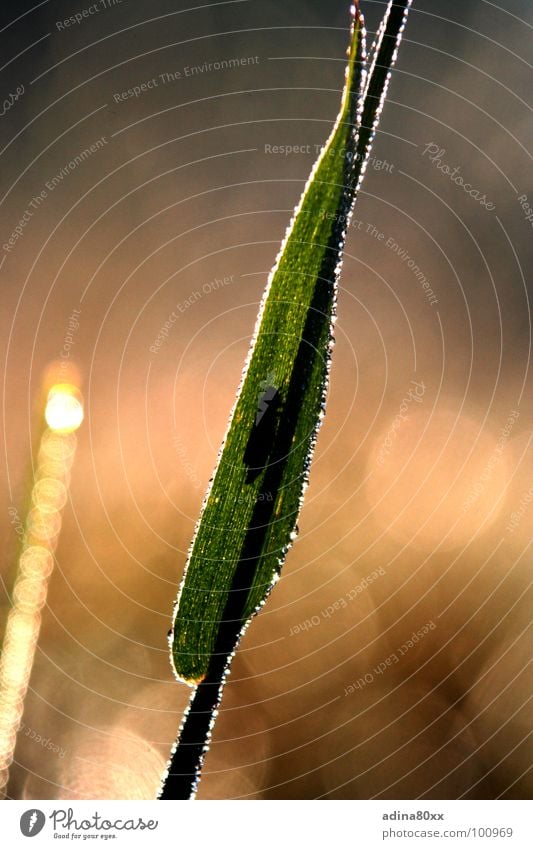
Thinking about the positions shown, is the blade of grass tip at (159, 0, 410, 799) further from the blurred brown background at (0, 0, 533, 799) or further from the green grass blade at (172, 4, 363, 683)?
the blurred brown background at (0, 0, 533, 799)

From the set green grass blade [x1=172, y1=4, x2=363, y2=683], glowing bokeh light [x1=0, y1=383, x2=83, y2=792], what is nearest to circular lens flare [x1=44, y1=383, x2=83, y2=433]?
glowing bokeh light [x1=0, y1=383, x2=83, y2=792]

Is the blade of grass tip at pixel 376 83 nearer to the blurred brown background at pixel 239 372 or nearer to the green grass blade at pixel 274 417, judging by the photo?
the green grass blade at pixel 274 417

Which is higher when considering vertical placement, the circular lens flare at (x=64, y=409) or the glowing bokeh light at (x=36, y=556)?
the circular lens flare at (x=64, y=409)

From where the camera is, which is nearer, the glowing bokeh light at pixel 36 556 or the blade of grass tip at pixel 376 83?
the blade of grass tip at pixel 376 83

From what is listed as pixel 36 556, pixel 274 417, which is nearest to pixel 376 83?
pixel 274 417

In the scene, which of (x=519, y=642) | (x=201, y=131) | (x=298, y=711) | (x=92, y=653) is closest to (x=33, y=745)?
(x=92, y=653)

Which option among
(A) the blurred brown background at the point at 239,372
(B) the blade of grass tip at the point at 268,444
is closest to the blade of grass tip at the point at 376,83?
(B) the blade of grass tip at the point at 268,444

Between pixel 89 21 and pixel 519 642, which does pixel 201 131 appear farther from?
pixel 519 642
